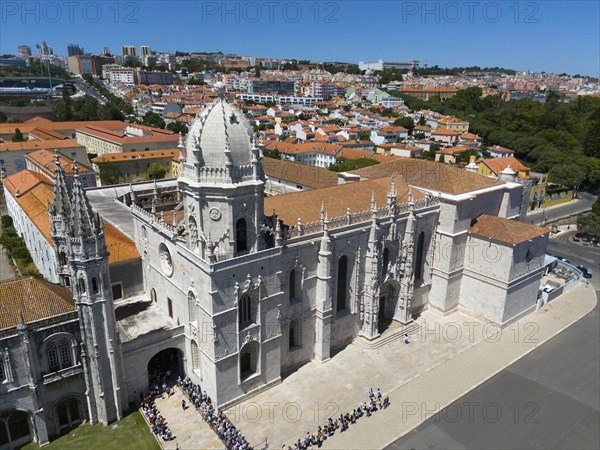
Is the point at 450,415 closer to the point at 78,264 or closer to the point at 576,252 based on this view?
the point at 78,264

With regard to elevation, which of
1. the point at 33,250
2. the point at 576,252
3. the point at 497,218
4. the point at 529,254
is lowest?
the point at 576,252

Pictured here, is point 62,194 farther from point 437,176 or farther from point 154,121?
point 154,121

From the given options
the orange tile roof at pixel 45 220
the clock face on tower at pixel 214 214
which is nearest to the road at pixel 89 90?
the orange tile roof at pixel 45 220

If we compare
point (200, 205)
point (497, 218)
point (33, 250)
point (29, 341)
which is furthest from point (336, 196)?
point (33, 250)

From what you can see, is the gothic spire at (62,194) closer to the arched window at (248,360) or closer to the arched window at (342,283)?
the arched window at (248,360)

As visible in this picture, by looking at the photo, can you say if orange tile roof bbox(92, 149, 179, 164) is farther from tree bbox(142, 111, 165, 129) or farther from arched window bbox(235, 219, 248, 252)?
arched window bbox(235, 219, 248, 252)

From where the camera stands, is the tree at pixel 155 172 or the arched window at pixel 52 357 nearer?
the arched window at pixel 52 357
